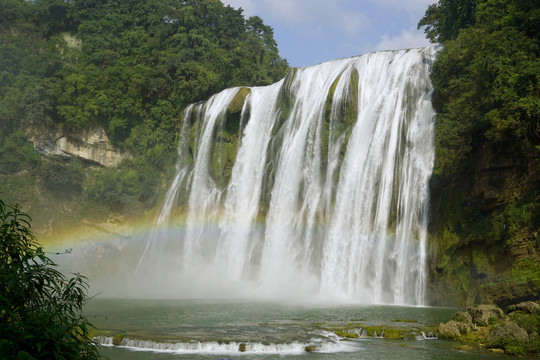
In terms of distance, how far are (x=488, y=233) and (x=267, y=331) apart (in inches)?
405

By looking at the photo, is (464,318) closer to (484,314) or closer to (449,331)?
(484,314)

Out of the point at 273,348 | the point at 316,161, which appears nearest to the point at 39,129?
the point at 316,161

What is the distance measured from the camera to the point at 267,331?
1599 cm

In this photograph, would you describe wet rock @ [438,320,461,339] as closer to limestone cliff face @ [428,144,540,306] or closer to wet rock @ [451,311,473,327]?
wet rock @ [451,311,473,327]

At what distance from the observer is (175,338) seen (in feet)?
47.5

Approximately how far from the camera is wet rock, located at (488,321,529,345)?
537 inches

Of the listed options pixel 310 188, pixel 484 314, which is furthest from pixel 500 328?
pixel 310 188

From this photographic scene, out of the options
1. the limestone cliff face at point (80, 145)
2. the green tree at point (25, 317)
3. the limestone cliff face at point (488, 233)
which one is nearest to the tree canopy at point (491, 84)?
the limestone cliff face at point (488, 233)

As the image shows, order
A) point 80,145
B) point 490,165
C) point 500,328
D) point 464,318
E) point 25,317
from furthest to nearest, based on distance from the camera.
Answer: point 80,145 → point 490,165 → point 464,318 → point 500,328 → point 25,317

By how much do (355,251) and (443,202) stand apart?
5.10 meters

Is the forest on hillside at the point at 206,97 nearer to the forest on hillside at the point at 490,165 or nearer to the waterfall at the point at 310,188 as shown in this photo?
the forest on hillside at the point at 490,165

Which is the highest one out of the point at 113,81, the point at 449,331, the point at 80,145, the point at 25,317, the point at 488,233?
the point at 113,81

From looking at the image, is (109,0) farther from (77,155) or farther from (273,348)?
(273,348)

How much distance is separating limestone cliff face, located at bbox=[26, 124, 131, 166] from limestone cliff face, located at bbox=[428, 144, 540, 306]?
98.7 ft
